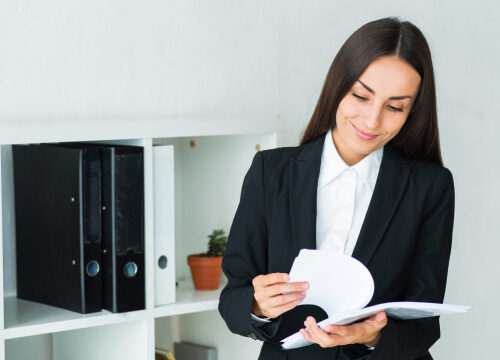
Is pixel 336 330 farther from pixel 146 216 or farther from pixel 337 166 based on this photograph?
pixel 146 216

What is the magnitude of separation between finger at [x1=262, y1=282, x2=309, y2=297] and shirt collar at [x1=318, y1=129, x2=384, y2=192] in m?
0.31

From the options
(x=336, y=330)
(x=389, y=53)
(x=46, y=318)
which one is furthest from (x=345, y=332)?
(x=46, y=318)

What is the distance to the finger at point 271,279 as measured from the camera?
1.48 meters

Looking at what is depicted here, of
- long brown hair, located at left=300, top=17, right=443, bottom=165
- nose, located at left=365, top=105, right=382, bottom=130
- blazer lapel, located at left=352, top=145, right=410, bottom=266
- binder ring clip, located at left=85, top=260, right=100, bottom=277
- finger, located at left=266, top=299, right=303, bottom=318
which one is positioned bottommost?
finger, located at left=266, top=299, right=303, bottom=318

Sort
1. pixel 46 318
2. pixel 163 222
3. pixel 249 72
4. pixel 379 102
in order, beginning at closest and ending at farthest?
pixel 379 102 < pixel 46 318 < pixel 163 222 < pixel 249 72

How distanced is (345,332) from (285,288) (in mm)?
136

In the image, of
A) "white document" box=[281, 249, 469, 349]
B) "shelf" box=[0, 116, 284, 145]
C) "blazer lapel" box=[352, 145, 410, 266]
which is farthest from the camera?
"shelf" box=[0, 116, 284, 145]

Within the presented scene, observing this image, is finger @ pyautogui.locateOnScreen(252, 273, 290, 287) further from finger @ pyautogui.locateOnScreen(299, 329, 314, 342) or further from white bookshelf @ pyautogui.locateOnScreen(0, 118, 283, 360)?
white bookshelf @ pyautogui.locateOnScreen(0, 118, 283, 360)

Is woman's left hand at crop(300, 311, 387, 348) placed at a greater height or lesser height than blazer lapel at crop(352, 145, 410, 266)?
lesser

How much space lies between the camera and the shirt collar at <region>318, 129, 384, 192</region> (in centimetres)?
172

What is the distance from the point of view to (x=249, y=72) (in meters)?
2.35

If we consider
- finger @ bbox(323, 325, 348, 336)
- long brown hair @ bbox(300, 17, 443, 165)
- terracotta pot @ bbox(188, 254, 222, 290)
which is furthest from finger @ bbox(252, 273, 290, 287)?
terracotta pot @ bbox(188, 254, 222, 290)

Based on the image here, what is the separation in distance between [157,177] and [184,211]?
1.48ft

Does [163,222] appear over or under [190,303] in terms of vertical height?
over
